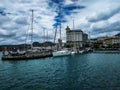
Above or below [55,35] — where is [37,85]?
below

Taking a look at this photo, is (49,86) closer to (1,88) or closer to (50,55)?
(1,88)

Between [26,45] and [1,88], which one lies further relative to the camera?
[26,45]

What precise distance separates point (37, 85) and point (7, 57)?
191 feet

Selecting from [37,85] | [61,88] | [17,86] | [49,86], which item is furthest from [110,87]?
[17,86]

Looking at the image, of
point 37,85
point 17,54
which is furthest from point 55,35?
point 37,85

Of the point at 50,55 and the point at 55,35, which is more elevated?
the point at 55,35

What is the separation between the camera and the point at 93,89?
25797 mm

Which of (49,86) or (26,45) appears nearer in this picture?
(49,86)

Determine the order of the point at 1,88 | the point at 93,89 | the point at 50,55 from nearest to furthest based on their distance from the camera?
the point at 93,89, the point at 1,88, the point at 50,55

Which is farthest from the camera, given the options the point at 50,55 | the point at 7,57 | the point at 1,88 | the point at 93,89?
the point at 50,55

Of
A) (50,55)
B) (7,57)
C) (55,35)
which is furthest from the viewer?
(55,35)

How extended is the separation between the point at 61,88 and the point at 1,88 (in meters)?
8.84

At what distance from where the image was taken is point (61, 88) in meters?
27.1

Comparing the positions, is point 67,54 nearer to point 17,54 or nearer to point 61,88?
point 17,54
